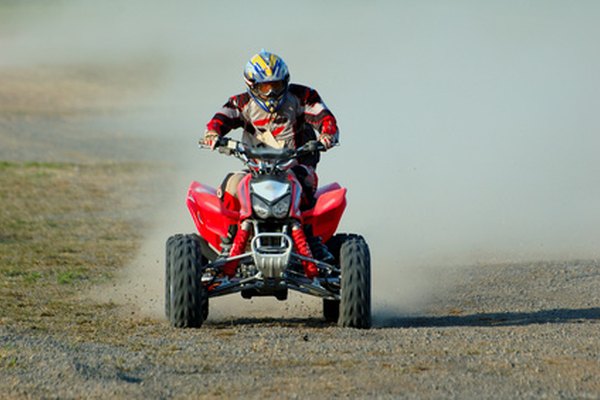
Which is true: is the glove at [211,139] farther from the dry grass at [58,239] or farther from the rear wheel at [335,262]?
the dry grass at [58,239]

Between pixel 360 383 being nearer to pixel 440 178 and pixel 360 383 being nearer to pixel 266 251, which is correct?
pixel 266 251

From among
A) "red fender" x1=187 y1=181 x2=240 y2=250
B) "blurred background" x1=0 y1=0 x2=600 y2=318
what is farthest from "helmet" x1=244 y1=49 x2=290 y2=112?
"blurred background" x1=0 y1=0 x2=600 y2=318

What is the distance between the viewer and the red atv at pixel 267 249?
14.5m

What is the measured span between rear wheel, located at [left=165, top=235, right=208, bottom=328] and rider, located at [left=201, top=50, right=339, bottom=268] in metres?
0.84

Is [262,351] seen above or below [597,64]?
below

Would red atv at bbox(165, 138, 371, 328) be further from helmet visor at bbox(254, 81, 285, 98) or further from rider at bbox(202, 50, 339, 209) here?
helmet visor at bbox(254, 81, 285, 98)

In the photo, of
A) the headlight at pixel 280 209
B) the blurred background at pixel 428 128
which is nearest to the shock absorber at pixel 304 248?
the headlight at pixel 280 209

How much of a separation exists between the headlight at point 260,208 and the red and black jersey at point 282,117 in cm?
115

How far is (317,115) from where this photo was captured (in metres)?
15.8

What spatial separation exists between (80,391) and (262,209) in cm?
411

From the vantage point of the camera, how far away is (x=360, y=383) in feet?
36.4

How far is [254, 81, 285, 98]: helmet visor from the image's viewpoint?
50.6 feet

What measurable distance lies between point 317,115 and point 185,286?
2440 mm

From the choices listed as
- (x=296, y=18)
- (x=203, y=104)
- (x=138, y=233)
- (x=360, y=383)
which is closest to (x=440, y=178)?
(x=138, y=233)
